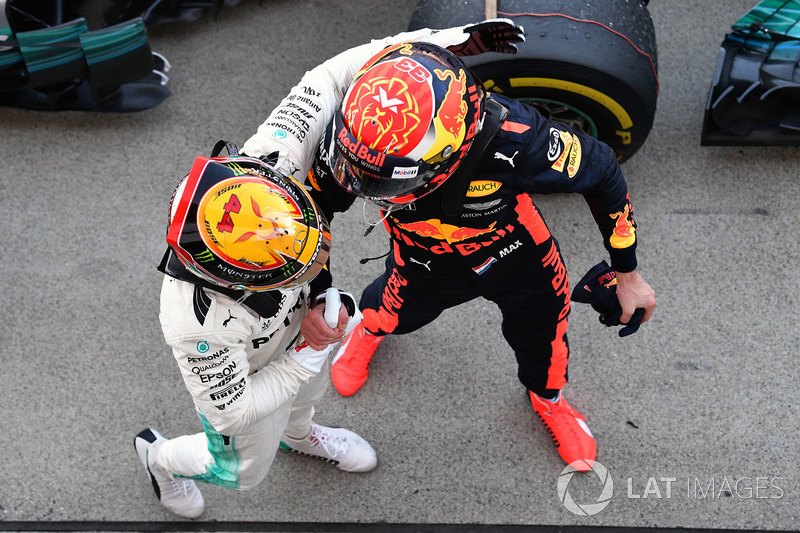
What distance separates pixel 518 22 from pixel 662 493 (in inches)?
85.6

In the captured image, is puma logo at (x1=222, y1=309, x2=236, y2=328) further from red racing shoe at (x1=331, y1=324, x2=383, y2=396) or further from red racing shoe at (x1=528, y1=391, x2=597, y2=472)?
red racing shoe at (x1=528, y1=391, x2=597, y2=472)

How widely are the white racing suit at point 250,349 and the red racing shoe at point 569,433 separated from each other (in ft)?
3.47

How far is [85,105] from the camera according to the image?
408cm

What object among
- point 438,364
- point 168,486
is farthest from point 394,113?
point 168,486

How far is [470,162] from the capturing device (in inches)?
80.2

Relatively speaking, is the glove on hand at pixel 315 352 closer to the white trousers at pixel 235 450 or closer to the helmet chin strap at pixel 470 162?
the white trousers at pixel 235 450

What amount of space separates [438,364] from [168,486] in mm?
1313

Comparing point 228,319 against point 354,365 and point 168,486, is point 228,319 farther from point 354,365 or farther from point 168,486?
point 354,365

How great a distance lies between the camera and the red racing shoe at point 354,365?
3242 millimetres

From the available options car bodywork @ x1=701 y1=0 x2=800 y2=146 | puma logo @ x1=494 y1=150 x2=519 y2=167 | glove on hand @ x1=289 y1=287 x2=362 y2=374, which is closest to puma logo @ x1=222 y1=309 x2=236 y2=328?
glove on hand @ x1=289 y1=287 x2=362 y2=374

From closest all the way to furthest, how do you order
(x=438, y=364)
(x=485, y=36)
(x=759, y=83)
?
1. (x=485, y=36)
2. (x=438, y=364)
3. (x=759, y=83)

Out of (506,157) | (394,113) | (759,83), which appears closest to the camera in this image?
(394,113)

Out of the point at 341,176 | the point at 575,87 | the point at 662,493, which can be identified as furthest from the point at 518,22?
the point at 662,493

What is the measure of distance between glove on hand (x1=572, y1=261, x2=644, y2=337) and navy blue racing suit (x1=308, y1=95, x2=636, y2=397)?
9 centimetres
